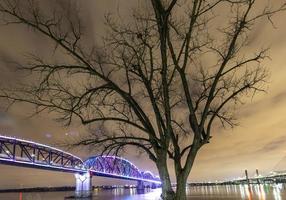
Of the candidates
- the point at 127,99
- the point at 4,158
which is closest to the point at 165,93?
the point at 127,99

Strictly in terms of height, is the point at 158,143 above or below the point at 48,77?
below

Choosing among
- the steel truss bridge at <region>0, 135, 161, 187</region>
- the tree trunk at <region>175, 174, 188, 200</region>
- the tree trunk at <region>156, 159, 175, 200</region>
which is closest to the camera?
the tree trunk at <region>175, 174, 188, 200</region>

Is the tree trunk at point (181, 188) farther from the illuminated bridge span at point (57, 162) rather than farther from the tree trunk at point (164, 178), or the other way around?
the illuminated bridge span at point (57, 162)

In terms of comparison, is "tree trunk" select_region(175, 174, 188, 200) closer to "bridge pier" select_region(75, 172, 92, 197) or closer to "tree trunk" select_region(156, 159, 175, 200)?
"tree trunk" select_region(156, 159, 175, 200)

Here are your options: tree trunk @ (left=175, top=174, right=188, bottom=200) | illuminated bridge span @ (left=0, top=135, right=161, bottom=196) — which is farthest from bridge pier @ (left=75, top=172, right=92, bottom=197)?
tree trunk @ (left=175, top=174, right=188, bottom=200)

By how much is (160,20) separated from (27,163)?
374 feet

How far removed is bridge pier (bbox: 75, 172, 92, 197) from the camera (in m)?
130

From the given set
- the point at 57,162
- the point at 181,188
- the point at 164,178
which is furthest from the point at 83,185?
the point at 181,188

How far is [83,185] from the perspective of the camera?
444 ft

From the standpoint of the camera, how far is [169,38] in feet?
27.8

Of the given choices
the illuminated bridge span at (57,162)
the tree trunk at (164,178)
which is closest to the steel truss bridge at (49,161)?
the illuminated bridge span at (57,162)

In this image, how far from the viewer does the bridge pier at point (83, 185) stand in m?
130

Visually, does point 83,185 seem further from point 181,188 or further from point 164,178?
point 181,188

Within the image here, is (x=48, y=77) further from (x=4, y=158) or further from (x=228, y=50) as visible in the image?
(x=4, y=158)
